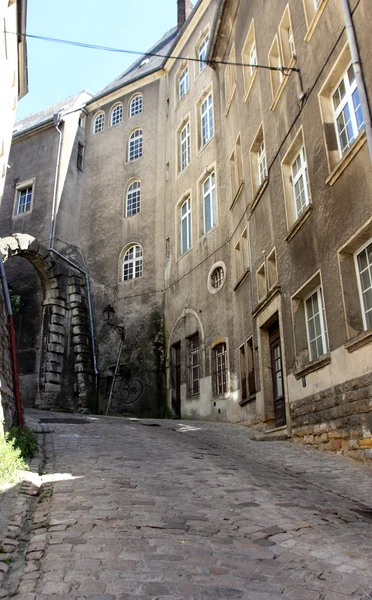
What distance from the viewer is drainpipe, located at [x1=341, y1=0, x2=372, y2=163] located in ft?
24.9

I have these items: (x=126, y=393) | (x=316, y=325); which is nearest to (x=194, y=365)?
(x=126, y=393)

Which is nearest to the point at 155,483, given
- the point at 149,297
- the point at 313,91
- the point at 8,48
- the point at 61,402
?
the point at 313,91

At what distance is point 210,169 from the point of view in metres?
19.2

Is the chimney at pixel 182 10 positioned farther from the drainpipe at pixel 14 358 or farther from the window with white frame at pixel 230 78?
the drainpipe at pixel 14 358

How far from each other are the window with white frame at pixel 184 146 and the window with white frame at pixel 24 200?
772cm

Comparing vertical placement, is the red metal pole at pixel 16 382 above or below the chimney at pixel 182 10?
below

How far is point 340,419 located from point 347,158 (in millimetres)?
4144

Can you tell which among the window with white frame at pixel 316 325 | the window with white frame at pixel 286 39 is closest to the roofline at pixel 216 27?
the window with white frame at pixel 286 39

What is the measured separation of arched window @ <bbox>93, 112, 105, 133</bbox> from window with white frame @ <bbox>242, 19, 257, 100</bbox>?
12.9 meters

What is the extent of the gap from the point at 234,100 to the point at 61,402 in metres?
12.3

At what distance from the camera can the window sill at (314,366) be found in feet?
28.9

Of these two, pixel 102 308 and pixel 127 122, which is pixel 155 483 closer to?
pixel 102 308


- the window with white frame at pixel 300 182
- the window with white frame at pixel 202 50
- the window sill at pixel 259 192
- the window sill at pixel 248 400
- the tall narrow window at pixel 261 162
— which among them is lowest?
the window sill at pixel 248 400

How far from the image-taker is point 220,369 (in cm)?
1628
